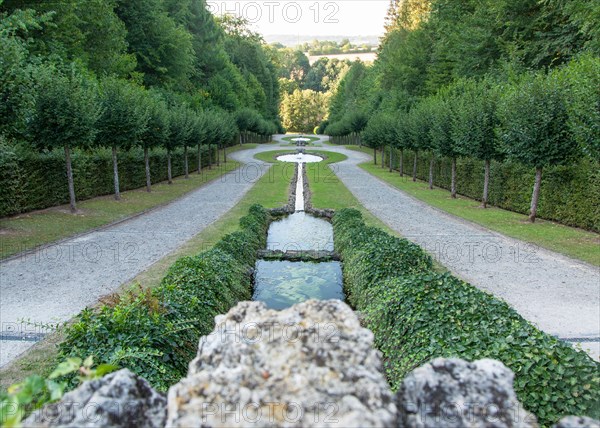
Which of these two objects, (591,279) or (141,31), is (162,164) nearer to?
(141,31)

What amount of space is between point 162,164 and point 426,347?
30.9 metres

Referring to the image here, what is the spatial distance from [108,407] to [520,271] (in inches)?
480

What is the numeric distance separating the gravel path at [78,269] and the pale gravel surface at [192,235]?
0.07 feet

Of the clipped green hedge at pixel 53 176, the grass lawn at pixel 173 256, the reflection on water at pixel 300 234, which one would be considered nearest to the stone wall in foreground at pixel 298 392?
the grass lawn at pixel 173 256

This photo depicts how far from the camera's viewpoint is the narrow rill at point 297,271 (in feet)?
37.7

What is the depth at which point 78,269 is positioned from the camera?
12.1 m

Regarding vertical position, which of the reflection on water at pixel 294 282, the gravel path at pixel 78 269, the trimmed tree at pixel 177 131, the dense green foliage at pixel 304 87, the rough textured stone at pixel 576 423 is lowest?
the reflection on water at pixel 294 282

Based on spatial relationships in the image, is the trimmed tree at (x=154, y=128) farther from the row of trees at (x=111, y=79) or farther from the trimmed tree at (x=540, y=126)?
the trimmed tree at (x=540, y=126)

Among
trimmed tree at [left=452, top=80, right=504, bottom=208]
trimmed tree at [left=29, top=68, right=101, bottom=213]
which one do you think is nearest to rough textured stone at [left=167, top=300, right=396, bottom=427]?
trimmed tree at [left=29, top=68, right=101, bottom=213]

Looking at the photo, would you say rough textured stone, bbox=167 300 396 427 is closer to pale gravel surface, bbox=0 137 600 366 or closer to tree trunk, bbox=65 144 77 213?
pale gravel surface, bbox=0 137 600 366

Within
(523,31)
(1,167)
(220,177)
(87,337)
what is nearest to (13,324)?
(87,337)

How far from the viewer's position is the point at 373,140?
47438mm

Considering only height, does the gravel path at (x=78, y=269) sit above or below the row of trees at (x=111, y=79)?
below

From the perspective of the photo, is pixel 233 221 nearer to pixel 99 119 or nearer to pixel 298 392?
pixel 99 119
